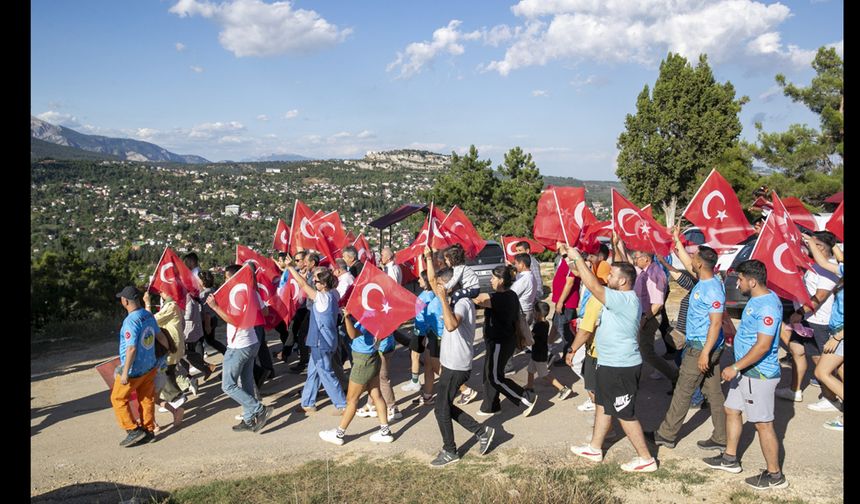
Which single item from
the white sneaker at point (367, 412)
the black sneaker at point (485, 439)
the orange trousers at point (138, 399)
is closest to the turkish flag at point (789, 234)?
the black sneaker at point (485, 439)

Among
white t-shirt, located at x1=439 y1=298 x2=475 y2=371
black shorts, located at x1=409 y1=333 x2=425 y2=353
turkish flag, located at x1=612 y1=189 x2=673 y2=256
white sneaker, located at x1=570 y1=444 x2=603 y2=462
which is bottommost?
white sneaker, located at x1=570 y1=444 x2=603 y2=462

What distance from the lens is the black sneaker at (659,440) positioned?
5781mm

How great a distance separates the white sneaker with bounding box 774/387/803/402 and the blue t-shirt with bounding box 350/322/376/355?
4985 millimetres

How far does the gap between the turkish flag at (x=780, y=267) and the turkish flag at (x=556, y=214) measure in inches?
79.4

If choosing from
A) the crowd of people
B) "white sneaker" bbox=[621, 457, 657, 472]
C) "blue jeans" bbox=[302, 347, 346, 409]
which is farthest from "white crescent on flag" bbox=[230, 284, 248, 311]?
"white sneaker" bbox=[621, 457, 657, 472]

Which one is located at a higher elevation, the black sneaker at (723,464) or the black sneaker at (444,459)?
the black sneaker at (723,464)

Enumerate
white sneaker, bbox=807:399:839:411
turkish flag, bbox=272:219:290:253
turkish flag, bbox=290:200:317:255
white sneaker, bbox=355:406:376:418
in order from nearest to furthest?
white sneaker, bbox=807:399:839:411
white sneaker, bbox=355:406:376:418
turkish flag, bbox=290:200:317:255
turkish flag, bbox=272:219:290:253

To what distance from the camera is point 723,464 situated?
5.22 meters

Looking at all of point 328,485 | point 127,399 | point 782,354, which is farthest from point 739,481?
point 127,399

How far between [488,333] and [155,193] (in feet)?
230

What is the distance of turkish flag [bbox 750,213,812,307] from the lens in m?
6.28

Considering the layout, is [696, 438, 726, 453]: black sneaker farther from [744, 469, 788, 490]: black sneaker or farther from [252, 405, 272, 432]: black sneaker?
[252, 405, 272, 432]: black sneaker

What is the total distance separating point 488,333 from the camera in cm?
654

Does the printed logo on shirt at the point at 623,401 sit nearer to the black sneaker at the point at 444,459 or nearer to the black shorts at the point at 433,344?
the black sneaker at the point at 444,459
